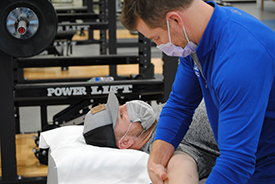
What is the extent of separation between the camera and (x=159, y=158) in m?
1.49

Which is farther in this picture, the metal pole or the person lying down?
the metal pole

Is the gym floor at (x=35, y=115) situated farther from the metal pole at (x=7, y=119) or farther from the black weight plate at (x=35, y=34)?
the black weight plate at (x=35, y=34)

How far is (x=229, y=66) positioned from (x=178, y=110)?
0.55 meters

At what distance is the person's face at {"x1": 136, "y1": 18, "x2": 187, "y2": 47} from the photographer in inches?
41.3

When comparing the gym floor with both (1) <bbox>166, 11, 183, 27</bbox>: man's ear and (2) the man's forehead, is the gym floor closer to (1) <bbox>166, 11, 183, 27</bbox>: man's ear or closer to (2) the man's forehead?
(2) the man's forehead

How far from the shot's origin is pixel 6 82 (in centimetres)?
256

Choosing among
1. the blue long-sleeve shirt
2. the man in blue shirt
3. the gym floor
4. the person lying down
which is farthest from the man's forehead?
the gym floor

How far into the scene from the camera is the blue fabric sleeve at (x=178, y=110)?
1393 mm

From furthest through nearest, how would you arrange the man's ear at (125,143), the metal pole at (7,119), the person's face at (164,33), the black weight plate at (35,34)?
the metal pole at (7,119), the black weight plate at (35,34), the man's ear at (125,143), the person's face at (164,33)

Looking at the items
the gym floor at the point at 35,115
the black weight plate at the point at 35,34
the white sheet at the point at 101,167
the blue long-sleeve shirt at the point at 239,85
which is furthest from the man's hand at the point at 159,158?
the gym floor at the point at 35,115

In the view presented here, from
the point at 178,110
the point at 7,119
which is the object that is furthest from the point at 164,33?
the point at 7,119

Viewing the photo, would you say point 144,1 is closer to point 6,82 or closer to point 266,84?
point 266,84

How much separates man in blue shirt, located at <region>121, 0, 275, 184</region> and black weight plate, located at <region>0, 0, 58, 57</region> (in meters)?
1.46

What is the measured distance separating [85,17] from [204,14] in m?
4.75
